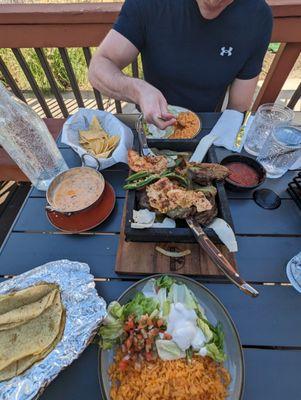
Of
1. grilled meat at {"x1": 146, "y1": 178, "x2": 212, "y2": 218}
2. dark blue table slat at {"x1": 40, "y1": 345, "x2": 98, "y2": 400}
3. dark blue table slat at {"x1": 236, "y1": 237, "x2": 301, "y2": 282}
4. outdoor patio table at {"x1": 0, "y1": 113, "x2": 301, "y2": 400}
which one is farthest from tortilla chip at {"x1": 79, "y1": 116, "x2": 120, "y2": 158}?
dark blue table slat at {"x1": 40, "y1": 345, "x2": 98, "y2": 400}

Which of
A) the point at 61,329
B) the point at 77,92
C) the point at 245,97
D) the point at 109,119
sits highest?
the point at 61,329

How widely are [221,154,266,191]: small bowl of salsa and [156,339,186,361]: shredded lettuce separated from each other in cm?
70

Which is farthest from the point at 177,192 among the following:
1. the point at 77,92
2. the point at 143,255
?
the point at 77,92

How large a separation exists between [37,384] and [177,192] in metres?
0.70

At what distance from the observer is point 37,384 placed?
2.19 ft

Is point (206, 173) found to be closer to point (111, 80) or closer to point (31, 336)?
point (31, 336)

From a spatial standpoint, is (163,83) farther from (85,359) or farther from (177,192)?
(85,359)

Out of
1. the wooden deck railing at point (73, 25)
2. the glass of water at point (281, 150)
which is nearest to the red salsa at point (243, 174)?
the glass of water at point (281, 150)

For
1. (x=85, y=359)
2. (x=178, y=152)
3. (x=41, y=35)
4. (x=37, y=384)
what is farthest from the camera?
(x=41, y=35)

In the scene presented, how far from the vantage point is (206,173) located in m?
1.01

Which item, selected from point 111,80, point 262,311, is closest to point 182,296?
point 262,311

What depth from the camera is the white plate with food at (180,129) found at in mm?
1377

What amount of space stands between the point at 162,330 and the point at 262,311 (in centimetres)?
38

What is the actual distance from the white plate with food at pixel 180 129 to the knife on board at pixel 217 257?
23.9 inches
